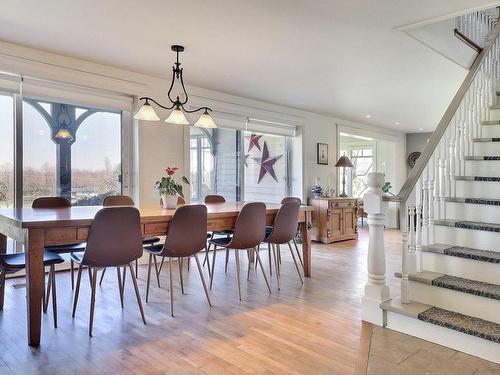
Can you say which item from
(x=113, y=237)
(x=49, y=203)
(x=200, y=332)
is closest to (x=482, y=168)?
(x=200, y=332)

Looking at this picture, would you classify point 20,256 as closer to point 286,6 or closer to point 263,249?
point 286,6

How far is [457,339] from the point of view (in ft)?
7.30

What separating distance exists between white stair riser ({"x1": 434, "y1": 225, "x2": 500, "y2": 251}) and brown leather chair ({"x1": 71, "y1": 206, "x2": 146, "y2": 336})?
2.27 meters

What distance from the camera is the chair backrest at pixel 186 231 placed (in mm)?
2846

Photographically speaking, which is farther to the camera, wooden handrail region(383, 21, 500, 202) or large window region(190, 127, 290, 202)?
large window region(190, 127, 290, 202)

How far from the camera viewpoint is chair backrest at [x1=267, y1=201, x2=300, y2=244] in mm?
3555

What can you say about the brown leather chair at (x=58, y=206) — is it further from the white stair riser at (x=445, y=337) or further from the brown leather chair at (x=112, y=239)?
the white stair riser at (x=445, y=337)

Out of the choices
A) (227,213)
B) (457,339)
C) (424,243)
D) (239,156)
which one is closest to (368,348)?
(457,339)

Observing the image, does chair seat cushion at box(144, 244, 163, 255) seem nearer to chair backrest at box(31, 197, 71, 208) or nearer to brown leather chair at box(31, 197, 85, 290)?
brown leather chair at box(31, 197, 85, 290)

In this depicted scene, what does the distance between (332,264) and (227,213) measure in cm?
202

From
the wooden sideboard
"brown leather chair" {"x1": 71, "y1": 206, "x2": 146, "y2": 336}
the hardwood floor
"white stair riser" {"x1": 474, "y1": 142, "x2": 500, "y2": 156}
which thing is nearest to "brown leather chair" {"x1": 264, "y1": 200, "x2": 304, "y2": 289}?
the hardwood floor

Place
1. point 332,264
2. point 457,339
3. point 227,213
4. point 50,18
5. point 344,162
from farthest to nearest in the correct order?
1. point 344,162
2. point 332,264
3. point 227,213
4. point 50,18
5. point 457,339

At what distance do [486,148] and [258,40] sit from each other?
2.29 meters

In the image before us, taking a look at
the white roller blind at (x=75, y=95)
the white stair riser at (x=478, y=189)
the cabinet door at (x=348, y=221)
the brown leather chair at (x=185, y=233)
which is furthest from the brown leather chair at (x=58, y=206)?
the cabinet door at (x=348, y=221)
